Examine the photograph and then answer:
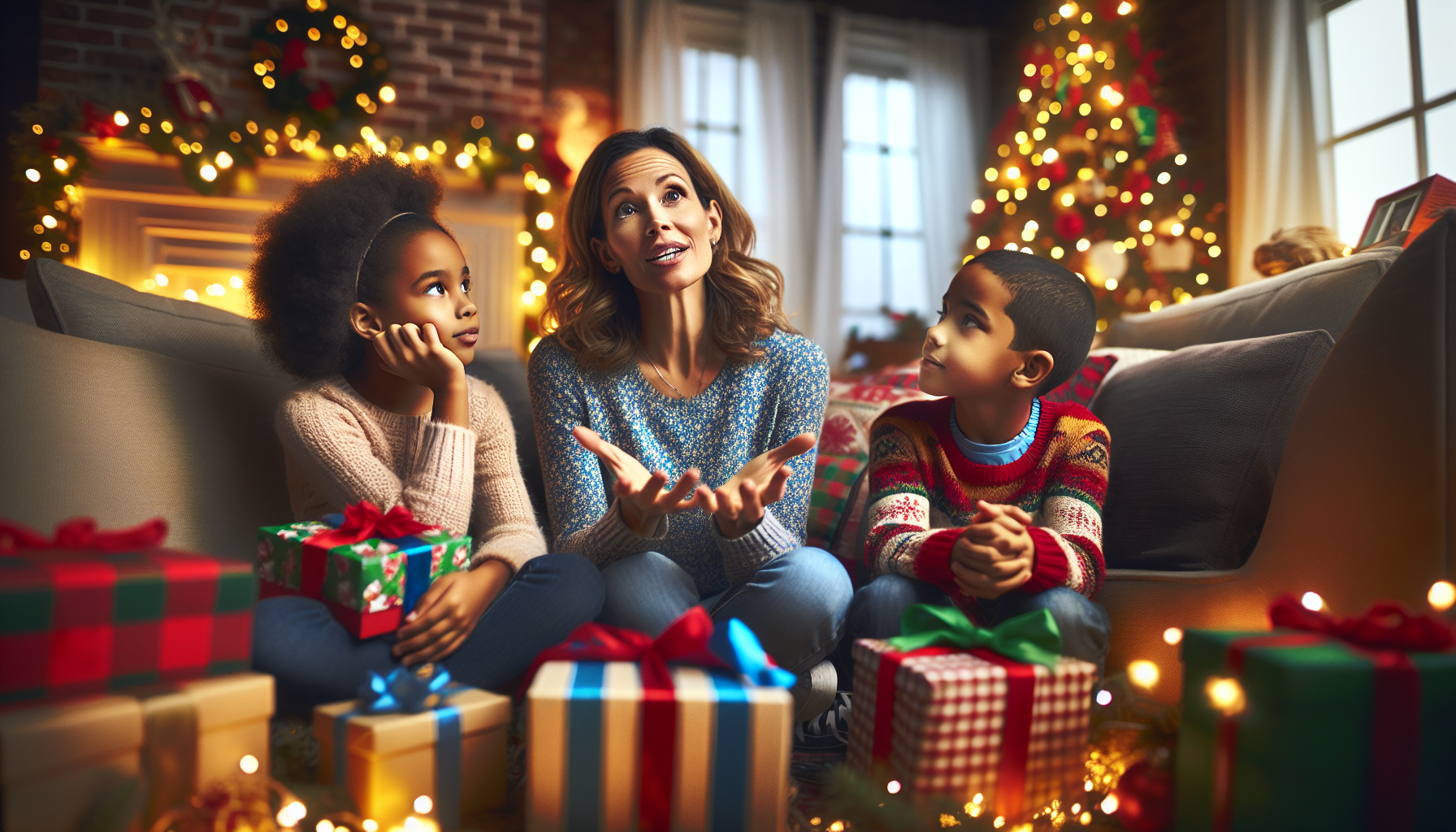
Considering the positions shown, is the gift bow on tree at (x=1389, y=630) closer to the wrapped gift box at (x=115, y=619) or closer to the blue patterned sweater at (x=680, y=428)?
the blue patterned sweater at (x=680, y=428)

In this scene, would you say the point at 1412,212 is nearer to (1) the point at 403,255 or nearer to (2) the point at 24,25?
(1) the point at 403,255

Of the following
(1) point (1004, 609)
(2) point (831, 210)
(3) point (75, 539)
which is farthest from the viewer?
(2) point (831, 210)

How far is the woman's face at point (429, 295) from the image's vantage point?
115 centimetres

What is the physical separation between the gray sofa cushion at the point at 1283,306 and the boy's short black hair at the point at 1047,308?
16.4 inches

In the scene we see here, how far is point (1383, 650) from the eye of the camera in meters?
0.69

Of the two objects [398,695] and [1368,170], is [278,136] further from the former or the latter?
[1368,170]

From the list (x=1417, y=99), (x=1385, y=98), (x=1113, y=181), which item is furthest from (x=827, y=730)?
(x=1385, y=98)

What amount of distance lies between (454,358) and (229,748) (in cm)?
56

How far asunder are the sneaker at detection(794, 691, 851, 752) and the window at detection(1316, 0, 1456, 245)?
2871mm

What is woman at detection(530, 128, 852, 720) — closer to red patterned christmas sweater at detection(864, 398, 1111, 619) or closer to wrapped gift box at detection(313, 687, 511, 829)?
red patterned christmas sweater at detection(864, 398, 1111, 619)

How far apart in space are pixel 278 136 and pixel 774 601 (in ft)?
11.3

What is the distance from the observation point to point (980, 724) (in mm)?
758

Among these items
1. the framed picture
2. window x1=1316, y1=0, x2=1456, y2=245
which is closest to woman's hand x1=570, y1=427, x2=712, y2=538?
the framed picture

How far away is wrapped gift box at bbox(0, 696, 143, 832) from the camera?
23.8 inches
